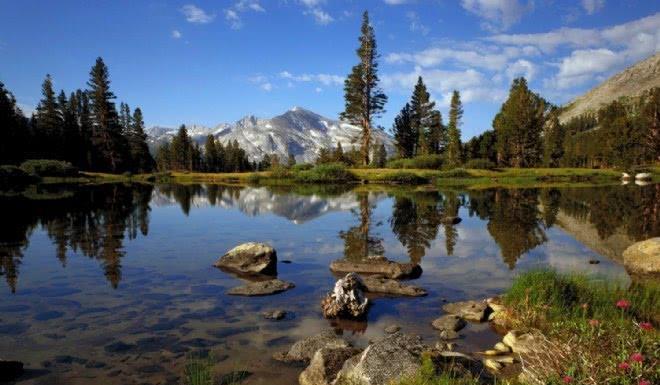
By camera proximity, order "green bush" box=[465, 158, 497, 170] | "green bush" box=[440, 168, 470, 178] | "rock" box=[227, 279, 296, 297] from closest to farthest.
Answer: "rock" box=[227, 279, 296, 297] → "green bush" box=[440, 168, 470, 178] → "green bush" box=[465, 158, 497, 170]

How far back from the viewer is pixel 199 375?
22.7 feet

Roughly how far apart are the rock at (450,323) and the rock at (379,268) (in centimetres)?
412

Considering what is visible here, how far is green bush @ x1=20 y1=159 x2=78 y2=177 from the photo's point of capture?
72.4m

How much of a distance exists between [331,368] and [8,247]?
57.4ft

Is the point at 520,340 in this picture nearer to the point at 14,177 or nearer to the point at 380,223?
the point at 380,223

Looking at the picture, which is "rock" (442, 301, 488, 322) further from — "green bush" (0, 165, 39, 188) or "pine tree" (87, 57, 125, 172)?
"pine tree" (87, 57, 125, 172)

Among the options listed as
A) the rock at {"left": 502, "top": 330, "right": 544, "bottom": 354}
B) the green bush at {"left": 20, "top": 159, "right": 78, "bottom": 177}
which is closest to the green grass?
the rock at {"left": 502, "top": 330, "right": 544, "bottom": 354}

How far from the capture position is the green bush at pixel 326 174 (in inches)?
2726

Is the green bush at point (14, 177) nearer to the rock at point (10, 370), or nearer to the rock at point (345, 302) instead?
the rock at point (10, 370)

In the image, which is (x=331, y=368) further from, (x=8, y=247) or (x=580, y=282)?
(x=8, y=247)

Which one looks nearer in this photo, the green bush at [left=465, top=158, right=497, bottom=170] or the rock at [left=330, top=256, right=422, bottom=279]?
the rock at [left=330, top=256, right=422, bottom=279]

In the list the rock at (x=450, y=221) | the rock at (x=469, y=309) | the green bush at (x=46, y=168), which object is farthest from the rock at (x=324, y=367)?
the green bush at (x=46, y=168)

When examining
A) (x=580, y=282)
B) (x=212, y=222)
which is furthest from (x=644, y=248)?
(x=212, y=222)

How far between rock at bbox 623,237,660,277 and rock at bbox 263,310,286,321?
38.0ft
